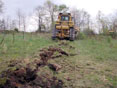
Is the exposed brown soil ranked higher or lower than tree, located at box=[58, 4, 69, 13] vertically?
lower

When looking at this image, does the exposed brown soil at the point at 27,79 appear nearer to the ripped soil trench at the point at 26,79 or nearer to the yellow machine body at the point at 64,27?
the ripped soil trench at the point at 26,79

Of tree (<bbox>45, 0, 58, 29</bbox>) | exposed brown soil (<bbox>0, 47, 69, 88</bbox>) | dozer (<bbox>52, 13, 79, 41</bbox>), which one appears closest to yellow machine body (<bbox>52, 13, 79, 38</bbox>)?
dozer (<bbox>52, 13, 79, 41</bbox>)

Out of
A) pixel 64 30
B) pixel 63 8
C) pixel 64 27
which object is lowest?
pixel 64 30

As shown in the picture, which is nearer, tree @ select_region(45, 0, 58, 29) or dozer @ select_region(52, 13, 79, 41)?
dozer @ select_region(52, 13, 79, 41)

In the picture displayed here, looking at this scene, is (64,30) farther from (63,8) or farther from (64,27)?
(63,8)

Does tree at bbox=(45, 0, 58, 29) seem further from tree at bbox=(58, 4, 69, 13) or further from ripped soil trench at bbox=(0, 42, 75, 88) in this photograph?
ripped soil trench at bbox=(0, 42, 75, 88)

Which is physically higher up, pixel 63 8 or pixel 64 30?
pixel 63 8

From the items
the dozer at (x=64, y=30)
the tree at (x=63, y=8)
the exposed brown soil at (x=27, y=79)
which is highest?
the tree at (x=63, y=8)

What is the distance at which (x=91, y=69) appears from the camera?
3990mm

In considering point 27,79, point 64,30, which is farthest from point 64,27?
point 27,79

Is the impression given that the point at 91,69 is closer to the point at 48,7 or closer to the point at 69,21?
the point at 69,21

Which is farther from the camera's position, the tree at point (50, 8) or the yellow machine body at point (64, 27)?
the tree at point (50, 8)

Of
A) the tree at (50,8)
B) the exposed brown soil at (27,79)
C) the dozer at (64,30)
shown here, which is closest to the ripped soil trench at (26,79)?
the exposed brown soil at (27,79)

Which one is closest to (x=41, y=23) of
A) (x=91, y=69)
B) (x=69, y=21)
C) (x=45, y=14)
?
(x=45, y=14)
